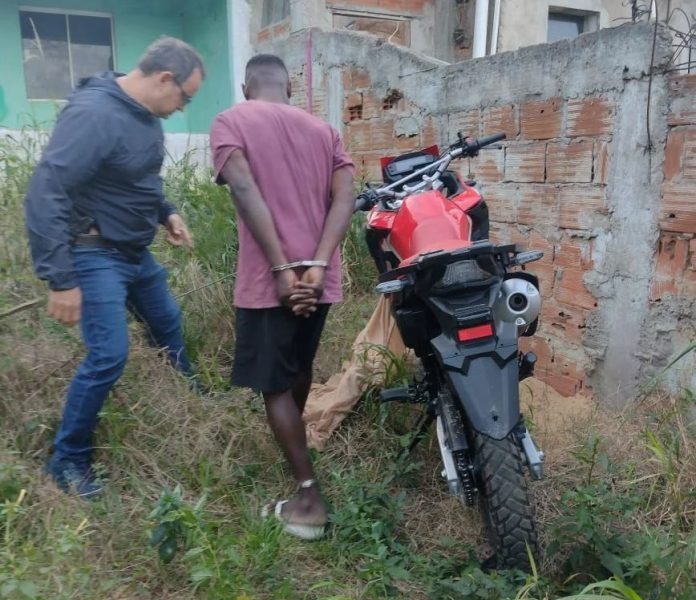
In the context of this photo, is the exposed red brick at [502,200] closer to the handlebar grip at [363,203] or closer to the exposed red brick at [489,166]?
the exposed red brick at [489,166]

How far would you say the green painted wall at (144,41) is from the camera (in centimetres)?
780

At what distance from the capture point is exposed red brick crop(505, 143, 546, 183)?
3658mm

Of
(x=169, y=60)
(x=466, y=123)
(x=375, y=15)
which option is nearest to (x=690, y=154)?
(x=466, y=123)

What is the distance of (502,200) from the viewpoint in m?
3.95

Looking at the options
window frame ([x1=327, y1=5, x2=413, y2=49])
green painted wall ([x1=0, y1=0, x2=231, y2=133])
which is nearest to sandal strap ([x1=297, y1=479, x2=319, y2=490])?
window frame ([x1=327, y1=5, x2=413, y2=49])

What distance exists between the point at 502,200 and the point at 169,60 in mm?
2156

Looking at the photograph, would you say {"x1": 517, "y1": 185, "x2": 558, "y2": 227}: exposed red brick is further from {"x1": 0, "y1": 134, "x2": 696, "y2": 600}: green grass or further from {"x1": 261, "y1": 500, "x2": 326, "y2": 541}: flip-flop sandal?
{"x1": 261, "y1": 500, "x2": 326, "y2": 541}: flip-flop sandal

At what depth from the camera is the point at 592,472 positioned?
2.58 metres

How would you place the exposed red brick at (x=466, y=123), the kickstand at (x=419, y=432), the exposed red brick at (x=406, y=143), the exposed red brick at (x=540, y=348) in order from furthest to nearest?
the exposed red brick at (x=406, y=143)
the exposed red brick at (x=466, y=123)
the exposed red brick at (x=540, y=348)
the kickstand at (x=419, y=432)

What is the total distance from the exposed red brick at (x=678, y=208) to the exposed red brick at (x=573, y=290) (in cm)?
54

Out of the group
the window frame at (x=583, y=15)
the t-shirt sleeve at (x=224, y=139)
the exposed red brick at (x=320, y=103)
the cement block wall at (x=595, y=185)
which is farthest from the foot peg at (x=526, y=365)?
the window frame at (x=583, y=15)

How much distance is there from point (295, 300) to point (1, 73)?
7219 millimetres

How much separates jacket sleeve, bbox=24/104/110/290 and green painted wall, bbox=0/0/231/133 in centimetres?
563

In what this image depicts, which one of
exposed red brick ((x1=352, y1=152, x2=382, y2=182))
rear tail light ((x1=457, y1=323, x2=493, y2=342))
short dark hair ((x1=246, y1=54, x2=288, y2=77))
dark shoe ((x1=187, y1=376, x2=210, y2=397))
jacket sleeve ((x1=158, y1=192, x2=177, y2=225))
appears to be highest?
short dark hair ((x1=246, y1=54, x2=288, y2=77))
